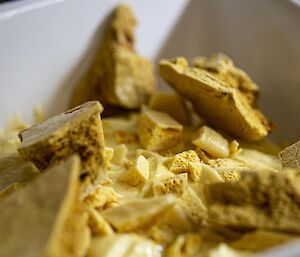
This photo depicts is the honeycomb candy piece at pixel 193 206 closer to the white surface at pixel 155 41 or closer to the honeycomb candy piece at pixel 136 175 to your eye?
the honeycomb candy piece at pixel 136 175

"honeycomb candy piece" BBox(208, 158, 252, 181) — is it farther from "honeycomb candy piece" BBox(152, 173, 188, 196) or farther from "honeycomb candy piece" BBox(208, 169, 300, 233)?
"honeycomb candy piece" BBox(208, 169, 300, 233)

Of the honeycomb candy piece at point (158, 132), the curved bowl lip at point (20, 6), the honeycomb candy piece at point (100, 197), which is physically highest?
the curved bowl lip at point (20, 6)

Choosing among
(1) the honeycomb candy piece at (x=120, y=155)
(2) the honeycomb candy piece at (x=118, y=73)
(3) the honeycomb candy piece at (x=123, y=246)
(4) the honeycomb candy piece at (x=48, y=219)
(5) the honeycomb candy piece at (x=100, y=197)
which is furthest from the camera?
(2) the honeycomb candy piece at (x=118, y=73)

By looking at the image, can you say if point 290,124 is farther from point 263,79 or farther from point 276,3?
point 276,3

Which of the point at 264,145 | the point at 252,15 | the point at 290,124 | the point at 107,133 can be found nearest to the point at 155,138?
the point at 107,133

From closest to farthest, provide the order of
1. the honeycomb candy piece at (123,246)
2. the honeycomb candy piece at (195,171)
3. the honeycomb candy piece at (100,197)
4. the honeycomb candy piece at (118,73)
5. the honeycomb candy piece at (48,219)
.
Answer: the honeycomb candy piece at (48,219), the honeycomb candy piece at (123,246), the honeycomb candy piece at (100,197), the honeycomb candy piece at (195,171), the honeycomb candy piece at (118,73)

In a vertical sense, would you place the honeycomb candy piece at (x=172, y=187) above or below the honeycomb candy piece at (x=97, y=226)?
above

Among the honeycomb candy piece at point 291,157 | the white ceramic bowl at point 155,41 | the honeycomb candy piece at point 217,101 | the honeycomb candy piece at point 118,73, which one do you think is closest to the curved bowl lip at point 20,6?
the white ceramic bowl at point 155,41
